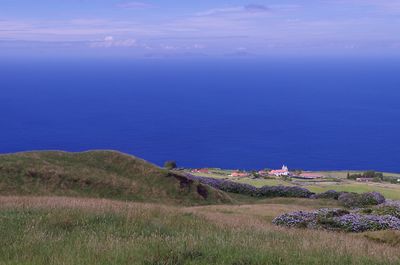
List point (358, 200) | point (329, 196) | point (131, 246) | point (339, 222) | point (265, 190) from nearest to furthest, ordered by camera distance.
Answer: point (131, 246)
point (339, 222)
point (358, 200)
point (329, 196)
point (265, 190)

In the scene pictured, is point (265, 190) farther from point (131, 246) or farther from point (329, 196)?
point (131, 246)

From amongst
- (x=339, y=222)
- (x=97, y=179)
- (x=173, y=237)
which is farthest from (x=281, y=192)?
(x=173, y=237)

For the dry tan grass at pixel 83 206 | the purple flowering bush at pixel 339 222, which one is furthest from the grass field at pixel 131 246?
the purple flowering bush at pixel 339 222

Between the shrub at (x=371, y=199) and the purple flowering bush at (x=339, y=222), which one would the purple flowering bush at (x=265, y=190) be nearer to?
the shrub at (x=371, y=199)

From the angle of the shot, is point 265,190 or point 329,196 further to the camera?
point 265,190

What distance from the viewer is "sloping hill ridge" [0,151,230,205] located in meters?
37.3

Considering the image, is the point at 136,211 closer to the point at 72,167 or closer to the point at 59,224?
the point at 59,224

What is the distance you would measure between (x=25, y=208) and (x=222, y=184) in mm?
36706

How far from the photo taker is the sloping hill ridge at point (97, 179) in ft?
122

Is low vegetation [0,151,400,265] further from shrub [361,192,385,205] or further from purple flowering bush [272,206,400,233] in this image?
shrub [361,192,385,205]

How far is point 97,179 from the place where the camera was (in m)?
39.3

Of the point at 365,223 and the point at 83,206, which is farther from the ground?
the point at 83,206

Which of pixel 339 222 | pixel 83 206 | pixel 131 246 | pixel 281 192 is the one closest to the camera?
pixel 131 246

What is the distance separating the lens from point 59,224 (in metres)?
12.0
